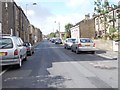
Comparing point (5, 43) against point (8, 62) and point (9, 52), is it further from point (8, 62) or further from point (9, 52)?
point (8, 62)

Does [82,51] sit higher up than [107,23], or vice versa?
[107,23]

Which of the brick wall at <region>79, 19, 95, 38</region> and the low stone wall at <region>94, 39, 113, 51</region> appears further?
the brick wall at <region>79, 19, 95, 38</region>

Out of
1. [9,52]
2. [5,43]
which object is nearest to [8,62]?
[9,52]

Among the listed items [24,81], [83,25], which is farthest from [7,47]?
[83,25]

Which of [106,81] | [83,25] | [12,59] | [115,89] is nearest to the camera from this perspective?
[115,89]

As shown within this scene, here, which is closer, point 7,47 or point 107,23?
point 7,47

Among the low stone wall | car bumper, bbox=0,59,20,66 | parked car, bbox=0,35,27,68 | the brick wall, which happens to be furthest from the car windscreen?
the brick wall

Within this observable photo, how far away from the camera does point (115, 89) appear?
768 cm

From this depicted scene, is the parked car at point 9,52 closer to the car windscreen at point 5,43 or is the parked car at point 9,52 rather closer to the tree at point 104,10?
the car windscreen at point 5,43

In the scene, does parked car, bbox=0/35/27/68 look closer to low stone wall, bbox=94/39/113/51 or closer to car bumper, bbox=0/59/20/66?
car bumper, bbox=0/59/20/66

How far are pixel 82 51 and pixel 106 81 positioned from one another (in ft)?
51.6

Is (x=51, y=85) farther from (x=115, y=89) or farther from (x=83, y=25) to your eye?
(x=83, y=25)

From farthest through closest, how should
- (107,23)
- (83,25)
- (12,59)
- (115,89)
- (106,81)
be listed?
(83,25) → (107,23) → (12,59) → (106,81) → (115,89)

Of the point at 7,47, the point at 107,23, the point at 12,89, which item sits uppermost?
the point at 107,23
